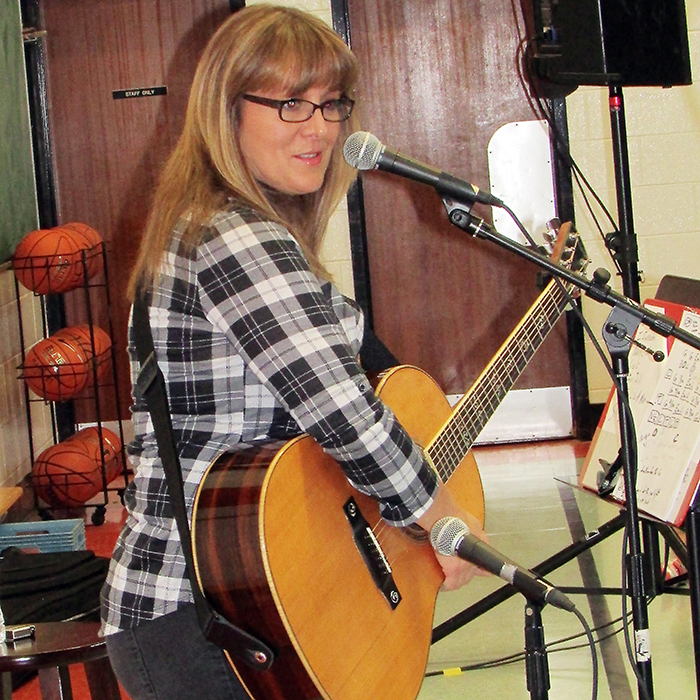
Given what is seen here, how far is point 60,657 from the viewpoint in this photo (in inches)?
65.2

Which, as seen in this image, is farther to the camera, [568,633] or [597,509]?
[597,509]

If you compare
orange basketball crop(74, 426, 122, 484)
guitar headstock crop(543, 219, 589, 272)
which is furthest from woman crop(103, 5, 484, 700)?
orange basketball crop(74, 426, 122, 484)

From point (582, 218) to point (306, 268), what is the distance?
3777 millimetres

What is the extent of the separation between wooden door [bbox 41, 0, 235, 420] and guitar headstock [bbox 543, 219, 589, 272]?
10.3 ft

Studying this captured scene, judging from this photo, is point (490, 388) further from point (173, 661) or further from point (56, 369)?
point (56, 369)

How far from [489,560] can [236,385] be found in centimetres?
37

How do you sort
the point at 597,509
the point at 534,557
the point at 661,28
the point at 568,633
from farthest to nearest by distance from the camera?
the point at 597,509 < the point at 534,557 < the point at 568,633 < the point at 661,28

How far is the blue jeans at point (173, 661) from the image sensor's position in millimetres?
1226

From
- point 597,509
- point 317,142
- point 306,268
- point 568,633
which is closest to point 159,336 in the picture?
point 306,268

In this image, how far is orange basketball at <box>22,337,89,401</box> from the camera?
3.90 m

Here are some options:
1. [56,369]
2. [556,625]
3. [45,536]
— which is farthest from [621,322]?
[56,369]

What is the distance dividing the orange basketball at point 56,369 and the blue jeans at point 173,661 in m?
2.78

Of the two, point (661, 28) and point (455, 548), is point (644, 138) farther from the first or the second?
point (455, 548)

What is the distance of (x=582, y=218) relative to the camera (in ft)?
15.7
